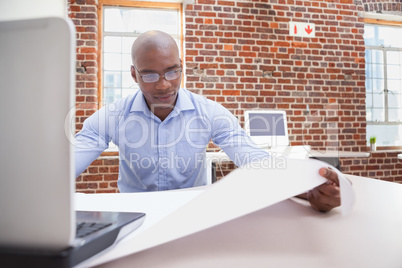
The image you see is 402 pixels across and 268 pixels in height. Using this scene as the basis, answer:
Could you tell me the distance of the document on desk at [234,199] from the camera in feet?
1.06

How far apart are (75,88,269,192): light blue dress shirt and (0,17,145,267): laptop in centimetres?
103

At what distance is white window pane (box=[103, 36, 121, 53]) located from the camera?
339 cm

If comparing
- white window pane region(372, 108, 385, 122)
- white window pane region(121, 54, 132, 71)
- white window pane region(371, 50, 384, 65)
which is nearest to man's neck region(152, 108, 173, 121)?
white window pane region(121, 54, 132, 71)

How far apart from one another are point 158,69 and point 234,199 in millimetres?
990

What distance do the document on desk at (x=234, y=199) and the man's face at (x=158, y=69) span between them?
3.03ft

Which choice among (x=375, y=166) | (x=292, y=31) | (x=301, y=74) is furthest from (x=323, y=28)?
(x=375, y=166)

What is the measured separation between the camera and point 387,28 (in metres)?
4.17

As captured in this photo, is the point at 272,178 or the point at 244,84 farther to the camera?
the point at 244,84

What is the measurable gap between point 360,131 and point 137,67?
333cm

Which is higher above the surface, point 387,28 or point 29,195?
point 387,28

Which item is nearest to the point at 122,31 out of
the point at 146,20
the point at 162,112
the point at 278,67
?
the point at 146,20

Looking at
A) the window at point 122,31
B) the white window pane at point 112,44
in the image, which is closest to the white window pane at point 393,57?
the window at point 122,31

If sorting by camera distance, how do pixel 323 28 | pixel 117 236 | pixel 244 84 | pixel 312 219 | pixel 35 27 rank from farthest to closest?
pixel 323 28
pixel 244 84
pixel 312 219
pixel 117 236
pixel 35 27

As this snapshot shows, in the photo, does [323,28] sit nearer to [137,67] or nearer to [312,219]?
[137,67]
